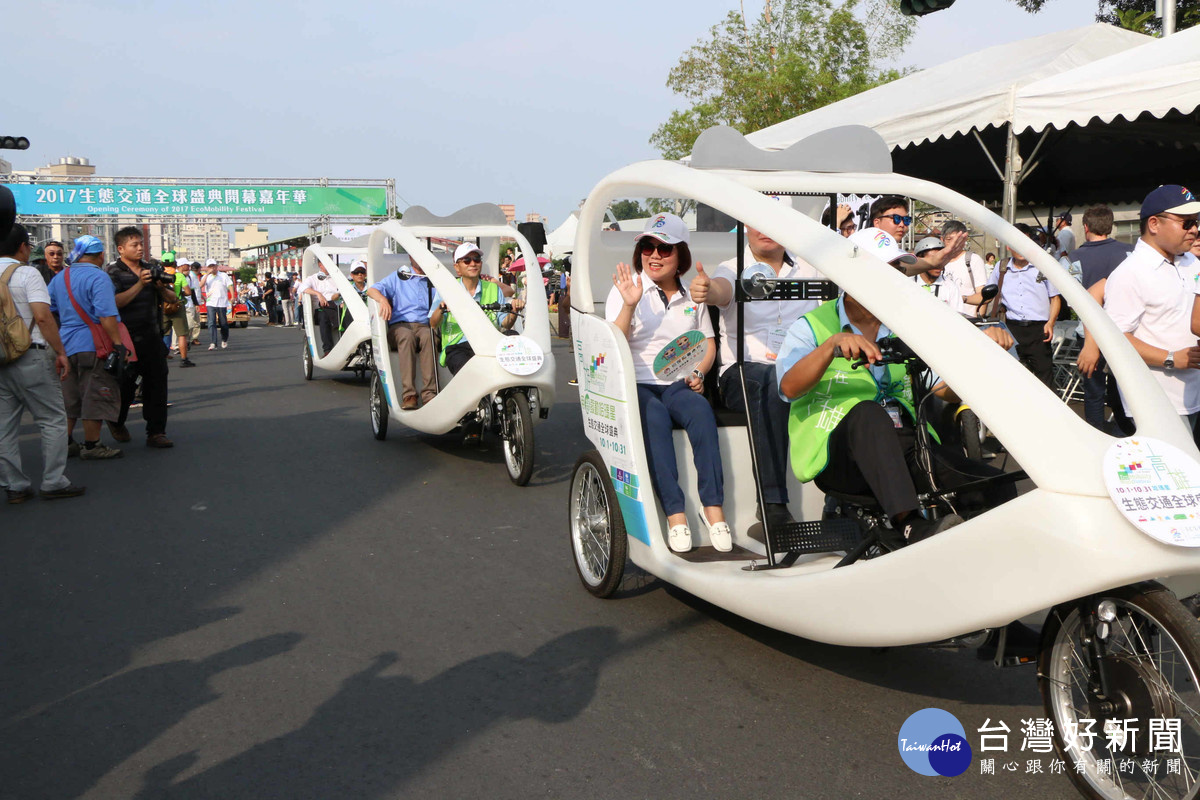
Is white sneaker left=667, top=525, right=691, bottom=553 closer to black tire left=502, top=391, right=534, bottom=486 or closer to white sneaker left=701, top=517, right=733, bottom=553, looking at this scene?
white sneaker left=701, top=517, right=733, bottom=553

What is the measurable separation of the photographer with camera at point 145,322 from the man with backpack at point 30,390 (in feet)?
6.03

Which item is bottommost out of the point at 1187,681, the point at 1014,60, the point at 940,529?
the point at 1187,681

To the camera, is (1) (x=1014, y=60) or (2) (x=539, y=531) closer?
(2) (x=539, y=531)

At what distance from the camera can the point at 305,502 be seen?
290 inches

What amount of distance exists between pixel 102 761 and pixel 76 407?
6.65 meters

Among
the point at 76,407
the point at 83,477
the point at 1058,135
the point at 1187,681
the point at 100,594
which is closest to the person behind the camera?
the point at 1187,681

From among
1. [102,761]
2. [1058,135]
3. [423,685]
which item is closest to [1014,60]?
[1058,135]

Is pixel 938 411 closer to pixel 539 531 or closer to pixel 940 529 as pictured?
pixel 940 529

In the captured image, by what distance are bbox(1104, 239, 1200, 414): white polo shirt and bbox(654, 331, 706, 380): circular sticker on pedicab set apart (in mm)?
1829

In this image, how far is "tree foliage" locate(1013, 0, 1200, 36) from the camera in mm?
21062

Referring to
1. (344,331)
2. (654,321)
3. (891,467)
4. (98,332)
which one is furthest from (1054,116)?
(344,331)

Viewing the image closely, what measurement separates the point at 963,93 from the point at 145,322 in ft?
26.9

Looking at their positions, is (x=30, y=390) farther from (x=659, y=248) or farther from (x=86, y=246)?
(x=659, y=248)

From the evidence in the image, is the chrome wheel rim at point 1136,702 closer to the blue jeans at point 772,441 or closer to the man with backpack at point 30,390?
the blue jeans at point 772,441
